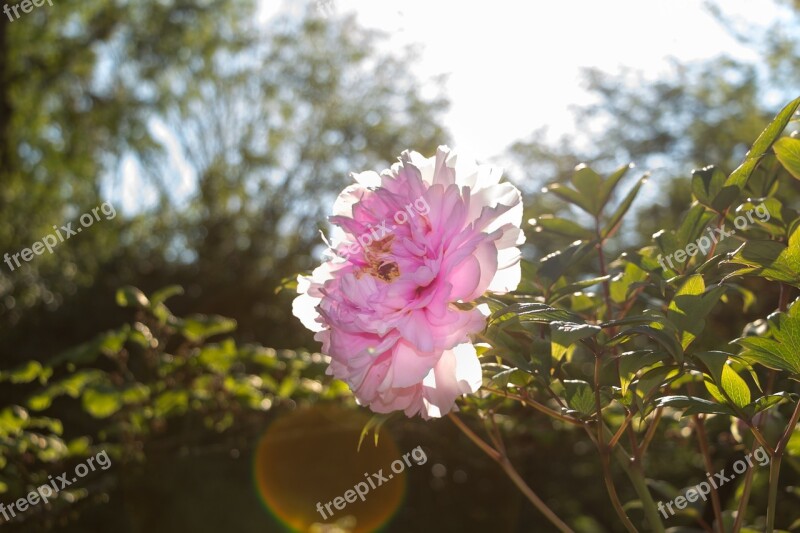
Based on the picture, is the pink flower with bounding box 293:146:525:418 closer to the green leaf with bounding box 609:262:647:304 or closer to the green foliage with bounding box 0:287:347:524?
the green leaf with bounding box 609:262:647:304

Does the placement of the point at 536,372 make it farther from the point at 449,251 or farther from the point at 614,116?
the point at 614,116

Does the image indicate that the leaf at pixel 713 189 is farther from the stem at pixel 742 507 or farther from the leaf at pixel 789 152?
the stem at pixel 742 507

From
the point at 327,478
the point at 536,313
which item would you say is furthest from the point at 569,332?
the point at 327,478

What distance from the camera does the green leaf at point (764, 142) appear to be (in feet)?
3.18

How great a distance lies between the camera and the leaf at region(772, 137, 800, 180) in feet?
3.32

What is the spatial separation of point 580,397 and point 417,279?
280 millimetres

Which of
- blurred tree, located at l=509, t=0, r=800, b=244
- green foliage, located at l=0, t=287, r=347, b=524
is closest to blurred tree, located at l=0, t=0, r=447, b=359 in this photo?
blurred tree, located at l=509, t=0, r=800, b=244

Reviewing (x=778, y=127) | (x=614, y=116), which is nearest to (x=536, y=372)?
(x=778, y=127)

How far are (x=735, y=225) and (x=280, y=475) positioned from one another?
11.4 feet

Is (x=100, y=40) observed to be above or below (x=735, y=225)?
above

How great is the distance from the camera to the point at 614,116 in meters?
12.2

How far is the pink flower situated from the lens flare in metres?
2.19

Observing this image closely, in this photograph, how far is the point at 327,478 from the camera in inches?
159

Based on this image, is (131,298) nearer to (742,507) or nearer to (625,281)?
(625,281)
